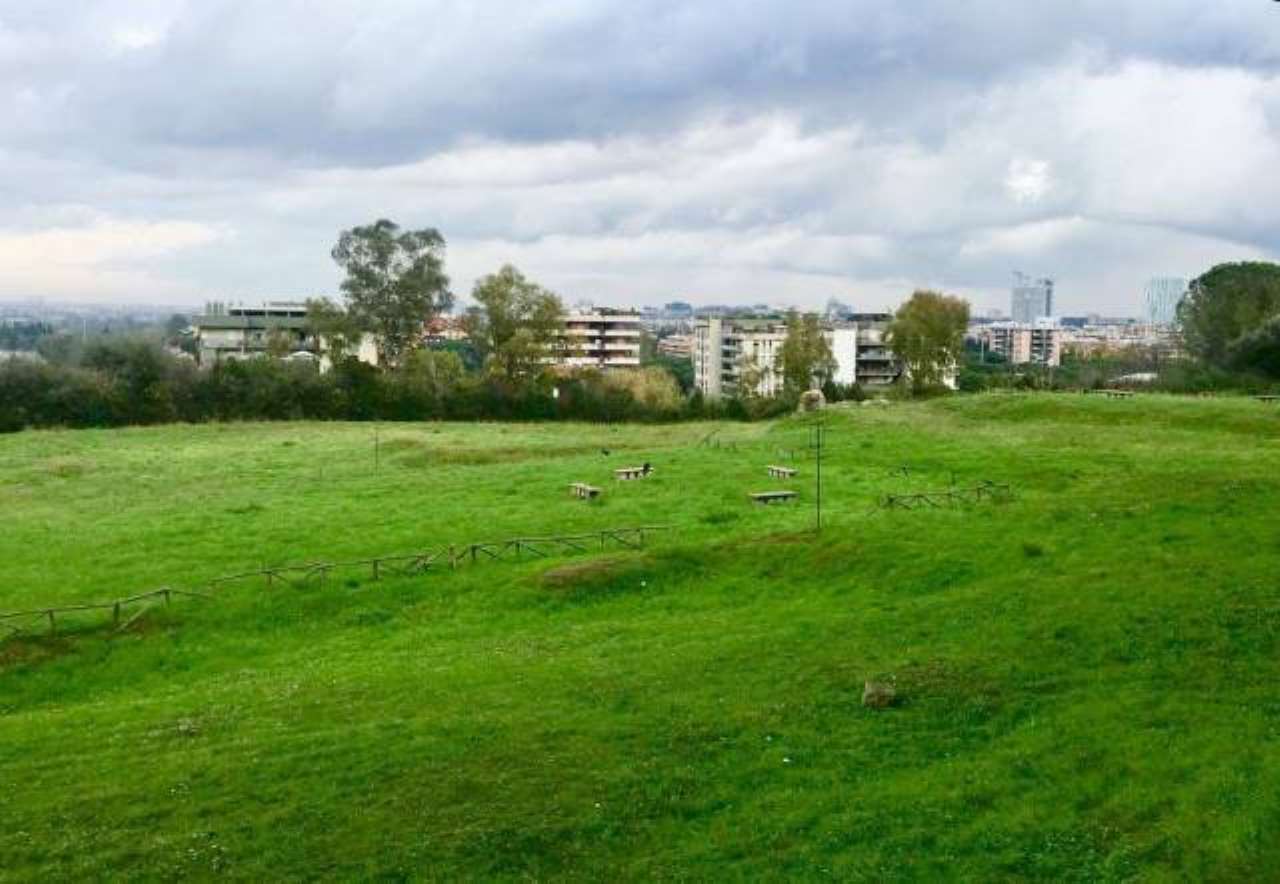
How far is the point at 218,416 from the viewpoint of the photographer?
84500 mm

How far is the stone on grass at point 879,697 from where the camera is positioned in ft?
64.4

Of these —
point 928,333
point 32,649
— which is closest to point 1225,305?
point 928,333

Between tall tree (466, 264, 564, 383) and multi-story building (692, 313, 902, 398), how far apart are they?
25.4m

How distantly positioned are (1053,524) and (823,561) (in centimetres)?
680

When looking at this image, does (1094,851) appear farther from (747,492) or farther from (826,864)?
(747,492)

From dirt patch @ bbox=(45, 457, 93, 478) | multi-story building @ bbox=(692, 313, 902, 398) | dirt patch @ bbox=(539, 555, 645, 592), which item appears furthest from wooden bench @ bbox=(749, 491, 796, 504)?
multi-story building @ bbox=(692, 313, 902, 398)

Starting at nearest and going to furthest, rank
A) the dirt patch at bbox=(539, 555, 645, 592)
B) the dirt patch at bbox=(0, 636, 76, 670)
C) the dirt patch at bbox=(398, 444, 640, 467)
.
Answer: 1. the dirt patch at bbox=(0, 636, 76, 670)
2. the dirt patch at bbox=(539, 555, 645, 592)
3. the dirt patch at bbox=(398, 444, 640, 467)

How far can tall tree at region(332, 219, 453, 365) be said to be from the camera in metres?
101

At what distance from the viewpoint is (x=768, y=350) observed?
155 metres

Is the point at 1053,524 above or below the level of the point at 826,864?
above

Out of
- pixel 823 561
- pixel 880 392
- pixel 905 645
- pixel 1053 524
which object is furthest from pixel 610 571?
pixel 880 392

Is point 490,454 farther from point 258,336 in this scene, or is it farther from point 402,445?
point 258,336

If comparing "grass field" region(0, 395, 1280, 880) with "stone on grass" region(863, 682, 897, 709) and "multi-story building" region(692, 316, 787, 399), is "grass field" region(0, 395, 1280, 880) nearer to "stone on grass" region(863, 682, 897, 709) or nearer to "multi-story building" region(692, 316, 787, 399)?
"stone on grass" region(863, 682, 897, 709)

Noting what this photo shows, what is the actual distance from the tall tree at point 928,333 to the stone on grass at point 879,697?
81.4 metres
